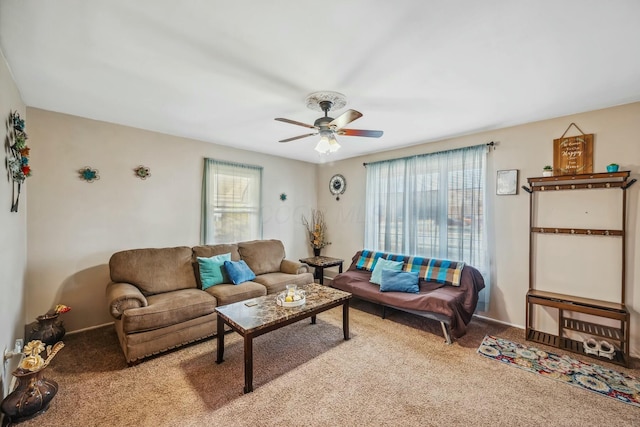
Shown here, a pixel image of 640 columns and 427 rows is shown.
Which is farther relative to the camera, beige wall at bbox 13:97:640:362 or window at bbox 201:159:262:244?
window at bbox 201:159:262:244

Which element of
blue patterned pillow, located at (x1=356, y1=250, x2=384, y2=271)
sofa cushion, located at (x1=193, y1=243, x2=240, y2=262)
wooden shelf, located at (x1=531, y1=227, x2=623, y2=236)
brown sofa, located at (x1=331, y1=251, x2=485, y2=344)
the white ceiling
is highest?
the white ceiling

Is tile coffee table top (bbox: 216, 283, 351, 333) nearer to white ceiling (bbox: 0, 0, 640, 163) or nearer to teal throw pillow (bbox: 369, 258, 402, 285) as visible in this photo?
teal throw pillow (bbox: 369, 258, 402, 285)

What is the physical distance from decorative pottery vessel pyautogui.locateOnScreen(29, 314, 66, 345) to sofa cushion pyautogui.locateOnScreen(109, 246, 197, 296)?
1.96ft

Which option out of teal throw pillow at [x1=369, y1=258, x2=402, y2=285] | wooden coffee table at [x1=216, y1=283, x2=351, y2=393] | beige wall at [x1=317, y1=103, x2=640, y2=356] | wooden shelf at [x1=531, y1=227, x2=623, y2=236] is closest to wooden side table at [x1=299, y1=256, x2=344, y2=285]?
teal throw pillow at [x1=369, y1=258, x2=402, y2=285]

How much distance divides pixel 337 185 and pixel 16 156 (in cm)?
425

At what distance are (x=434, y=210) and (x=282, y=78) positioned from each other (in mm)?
2826

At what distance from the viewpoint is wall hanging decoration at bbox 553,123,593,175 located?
111 inches

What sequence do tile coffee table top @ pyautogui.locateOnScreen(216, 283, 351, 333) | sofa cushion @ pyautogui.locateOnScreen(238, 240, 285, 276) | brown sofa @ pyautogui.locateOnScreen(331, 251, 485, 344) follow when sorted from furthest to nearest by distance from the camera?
sofa cushion @ pyautogui.locateOnScreen(238, 240, 285, 276) < brown sofa @ pyautogui.locateOnScreen(331, 251, 485, 344) < tile coffee table top @ pyautogui.locateOnScreen(216, 283, 351, 333)

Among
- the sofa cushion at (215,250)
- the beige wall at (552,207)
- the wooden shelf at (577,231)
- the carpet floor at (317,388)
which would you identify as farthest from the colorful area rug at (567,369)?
the sofa cushion at (215,250)

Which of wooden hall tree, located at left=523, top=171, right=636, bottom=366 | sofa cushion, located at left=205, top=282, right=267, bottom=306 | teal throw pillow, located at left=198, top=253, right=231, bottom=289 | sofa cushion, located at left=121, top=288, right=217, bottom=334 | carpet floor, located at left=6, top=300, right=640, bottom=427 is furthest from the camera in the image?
teal throw pillow, located at left=198, top=253, right=231, bottom=289

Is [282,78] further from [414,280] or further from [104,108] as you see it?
[414,280]

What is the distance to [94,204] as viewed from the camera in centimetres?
320

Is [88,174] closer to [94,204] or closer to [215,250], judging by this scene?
[94,204]

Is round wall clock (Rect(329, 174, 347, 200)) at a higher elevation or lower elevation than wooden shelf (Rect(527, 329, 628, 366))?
higher
